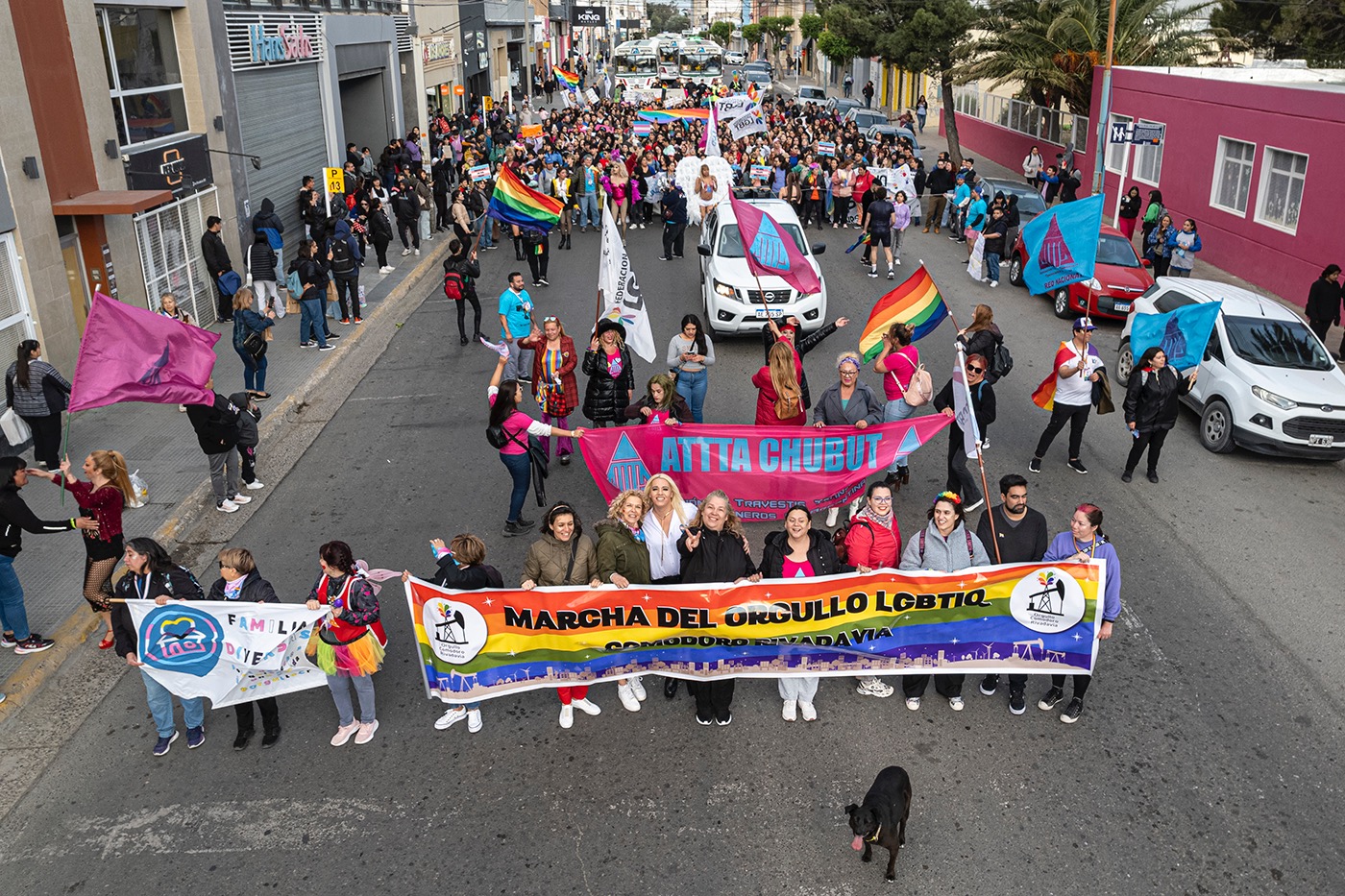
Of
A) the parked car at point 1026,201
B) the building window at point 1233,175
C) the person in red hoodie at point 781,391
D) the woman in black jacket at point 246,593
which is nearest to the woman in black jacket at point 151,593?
the woman in black jacket at point 246,593

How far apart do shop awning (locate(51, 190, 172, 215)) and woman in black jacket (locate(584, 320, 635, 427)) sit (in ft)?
22.8

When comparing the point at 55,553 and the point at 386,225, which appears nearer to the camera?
the point at 55,553

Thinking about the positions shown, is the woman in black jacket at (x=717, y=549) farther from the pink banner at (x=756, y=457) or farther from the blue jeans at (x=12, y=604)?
the blue jeans at (x=12, y=604)

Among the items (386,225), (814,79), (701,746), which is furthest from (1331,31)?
(814,79)

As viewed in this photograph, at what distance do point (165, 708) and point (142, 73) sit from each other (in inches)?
503

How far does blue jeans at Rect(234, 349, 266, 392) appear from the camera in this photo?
41.7ft

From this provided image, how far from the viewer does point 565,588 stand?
267 inches

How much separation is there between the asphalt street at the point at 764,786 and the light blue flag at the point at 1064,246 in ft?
12.7

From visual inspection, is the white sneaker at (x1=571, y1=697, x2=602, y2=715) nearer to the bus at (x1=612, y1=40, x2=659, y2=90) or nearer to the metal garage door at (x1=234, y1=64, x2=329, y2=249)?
the metal garage door at (x1=234, y1=64, x2=329, y2=249)

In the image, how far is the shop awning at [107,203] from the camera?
1329cm

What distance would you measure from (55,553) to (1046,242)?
10675 millimetres

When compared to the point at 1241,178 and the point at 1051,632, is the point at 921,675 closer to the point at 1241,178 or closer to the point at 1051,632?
the point at 1051,632

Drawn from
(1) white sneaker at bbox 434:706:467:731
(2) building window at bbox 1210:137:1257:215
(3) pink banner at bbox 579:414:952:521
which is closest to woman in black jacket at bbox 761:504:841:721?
(1) white sneaker at bbox 434:706:467:731

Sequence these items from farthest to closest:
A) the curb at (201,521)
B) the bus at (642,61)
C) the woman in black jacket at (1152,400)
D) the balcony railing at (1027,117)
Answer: the bus at (642,61)
the balcony railing at (1027,117)
the woman in black jacket at (1152,400)
the curb at (201,521)
